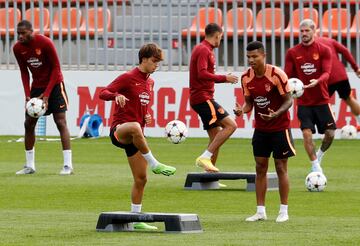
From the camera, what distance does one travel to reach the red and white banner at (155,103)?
1110 inches

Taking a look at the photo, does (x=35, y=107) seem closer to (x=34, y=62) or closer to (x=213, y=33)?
(x=34, y=62)

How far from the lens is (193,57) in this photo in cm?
1862

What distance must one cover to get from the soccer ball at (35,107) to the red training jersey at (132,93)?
593 centimetres

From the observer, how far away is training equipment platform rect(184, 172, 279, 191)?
672 inches

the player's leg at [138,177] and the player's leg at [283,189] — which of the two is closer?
the player's leg at [138,177]

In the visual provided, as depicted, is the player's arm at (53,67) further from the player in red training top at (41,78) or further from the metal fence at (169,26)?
the metal fence at (169,26)

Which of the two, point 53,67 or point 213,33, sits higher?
point 213,33

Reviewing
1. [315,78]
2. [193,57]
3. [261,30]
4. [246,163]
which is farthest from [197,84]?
[261,30]

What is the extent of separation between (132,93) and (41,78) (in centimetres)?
641

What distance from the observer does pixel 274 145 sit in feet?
44.6

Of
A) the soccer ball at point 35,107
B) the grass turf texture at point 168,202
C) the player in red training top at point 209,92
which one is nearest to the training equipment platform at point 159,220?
the grass turf texture at point 168,202

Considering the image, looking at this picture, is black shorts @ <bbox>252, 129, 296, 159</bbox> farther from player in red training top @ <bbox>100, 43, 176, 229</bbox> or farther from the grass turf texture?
player in red training top @ <bbox>100, 43, 176, 229</bbox>

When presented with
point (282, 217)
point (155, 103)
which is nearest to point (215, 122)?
point (282, 217)

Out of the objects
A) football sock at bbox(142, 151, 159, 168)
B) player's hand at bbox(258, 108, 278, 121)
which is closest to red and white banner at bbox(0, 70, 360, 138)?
player's hand at bbox(258, 108, 278, 121)
